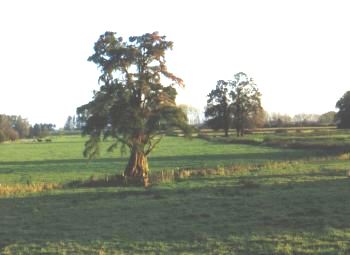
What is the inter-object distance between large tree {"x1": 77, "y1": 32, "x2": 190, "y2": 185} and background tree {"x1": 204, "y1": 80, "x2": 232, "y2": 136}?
272ft

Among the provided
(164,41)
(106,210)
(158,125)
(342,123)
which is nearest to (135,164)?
(158,125)

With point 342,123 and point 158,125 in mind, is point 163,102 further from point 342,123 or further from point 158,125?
point 342,123

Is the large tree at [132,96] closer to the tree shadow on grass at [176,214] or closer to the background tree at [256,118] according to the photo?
the tree shadow on grass at [176,214]

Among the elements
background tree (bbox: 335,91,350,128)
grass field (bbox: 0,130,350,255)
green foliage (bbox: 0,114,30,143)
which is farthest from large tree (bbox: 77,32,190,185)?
green foliage (bbox: 0,114,30,143)

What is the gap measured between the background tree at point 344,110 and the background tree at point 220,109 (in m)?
23.2

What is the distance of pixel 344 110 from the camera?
111m

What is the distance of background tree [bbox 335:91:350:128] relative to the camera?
109875 millimetres

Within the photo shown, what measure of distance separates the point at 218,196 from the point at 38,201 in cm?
789

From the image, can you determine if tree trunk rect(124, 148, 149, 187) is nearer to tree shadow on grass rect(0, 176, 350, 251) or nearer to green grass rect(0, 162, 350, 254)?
tree shadow on grass rect(0, 176, 350, 251)

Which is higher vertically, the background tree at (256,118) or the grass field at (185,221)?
the background tree at (256,118)

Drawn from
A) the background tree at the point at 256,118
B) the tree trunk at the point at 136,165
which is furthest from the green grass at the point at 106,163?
the background tree at the point at 256,118

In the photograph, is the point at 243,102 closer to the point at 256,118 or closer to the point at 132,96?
the point at 256,118

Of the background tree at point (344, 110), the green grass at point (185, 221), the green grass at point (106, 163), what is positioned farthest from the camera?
the background tree at point (344, 110)

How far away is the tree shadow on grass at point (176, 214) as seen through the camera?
45.1ft
